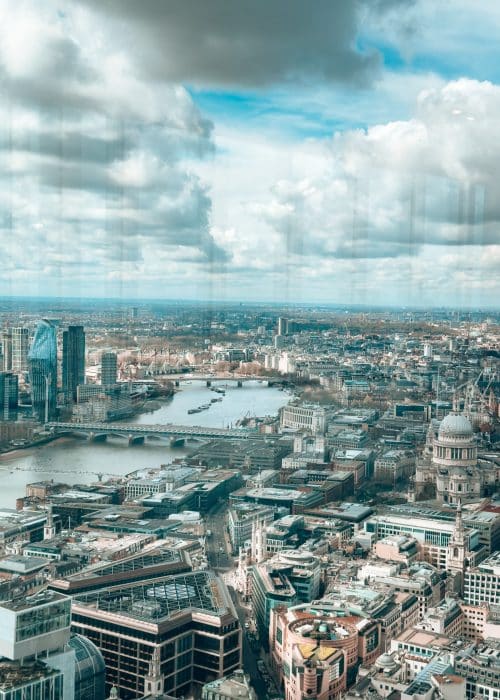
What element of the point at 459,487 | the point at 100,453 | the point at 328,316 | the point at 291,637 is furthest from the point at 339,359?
the point at 291,637

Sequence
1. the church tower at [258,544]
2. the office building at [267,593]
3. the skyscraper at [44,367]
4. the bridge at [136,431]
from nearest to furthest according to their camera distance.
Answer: the office building at [267,593], the church tower at [258,544], the bridge at [136,431], the skyscraper at [44,367]

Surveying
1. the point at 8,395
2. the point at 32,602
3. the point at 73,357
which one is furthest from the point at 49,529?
the point at 73,357

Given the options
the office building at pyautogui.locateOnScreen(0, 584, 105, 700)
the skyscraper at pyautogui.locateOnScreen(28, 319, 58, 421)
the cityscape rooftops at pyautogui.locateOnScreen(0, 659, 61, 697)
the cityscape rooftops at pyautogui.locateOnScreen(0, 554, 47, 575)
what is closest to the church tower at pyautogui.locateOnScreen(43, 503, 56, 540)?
the cityscape rooftops at pyautogui.locateOnScreen(0, 554, 47, 575)

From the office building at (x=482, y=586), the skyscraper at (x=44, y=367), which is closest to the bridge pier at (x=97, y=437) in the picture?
the skyscraper at (x=44, y=367)

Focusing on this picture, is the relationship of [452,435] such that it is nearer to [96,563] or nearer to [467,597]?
[467,597]

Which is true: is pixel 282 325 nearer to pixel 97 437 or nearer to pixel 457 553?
pixel 97 437

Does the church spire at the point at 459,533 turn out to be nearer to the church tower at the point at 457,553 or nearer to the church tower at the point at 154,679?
the church tower at the point at 457,553

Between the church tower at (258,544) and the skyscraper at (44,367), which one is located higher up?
the skyscraper at (44,367)
